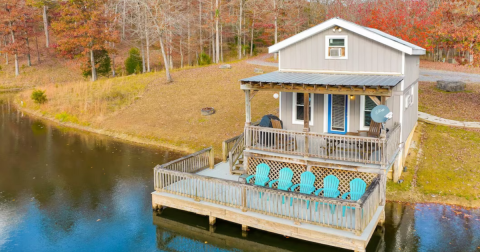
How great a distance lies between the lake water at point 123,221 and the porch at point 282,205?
2.09ft

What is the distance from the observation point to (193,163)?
18.0m

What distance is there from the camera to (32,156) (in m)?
24.2

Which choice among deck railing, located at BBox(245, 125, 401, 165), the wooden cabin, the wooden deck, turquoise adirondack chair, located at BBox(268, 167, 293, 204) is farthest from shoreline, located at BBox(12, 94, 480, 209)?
turquoise adirondack chair, located at BBox(268, 167, 293, 204)

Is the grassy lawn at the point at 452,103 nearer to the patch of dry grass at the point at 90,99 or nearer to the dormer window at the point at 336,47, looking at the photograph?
the dormer window at the point at 336,47

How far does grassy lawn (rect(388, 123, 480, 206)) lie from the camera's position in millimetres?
16297

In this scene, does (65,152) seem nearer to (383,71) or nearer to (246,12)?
(383,71)

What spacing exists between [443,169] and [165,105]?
820 inches

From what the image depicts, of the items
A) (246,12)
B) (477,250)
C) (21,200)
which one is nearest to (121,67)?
(246,12)

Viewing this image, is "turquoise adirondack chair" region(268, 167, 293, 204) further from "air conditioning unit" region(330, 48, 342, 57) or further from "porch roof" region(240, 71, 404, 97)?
"air conditioning unit" region(330, 48, 342, 57)

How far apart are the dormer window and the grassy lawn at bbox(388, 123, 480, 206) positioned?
231 inches

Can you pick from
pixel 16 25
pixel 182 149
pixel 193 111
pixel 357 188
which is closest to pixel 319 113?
pixel 357 188

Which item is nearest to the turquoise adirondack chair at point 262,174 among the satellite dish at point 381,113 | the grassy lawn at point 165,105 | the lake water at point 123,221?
the lake water at point 123,221

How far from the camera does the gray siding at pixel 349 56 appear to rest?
16.3 metres

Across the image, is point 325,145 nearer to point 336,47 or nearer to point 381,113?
point 381,113
